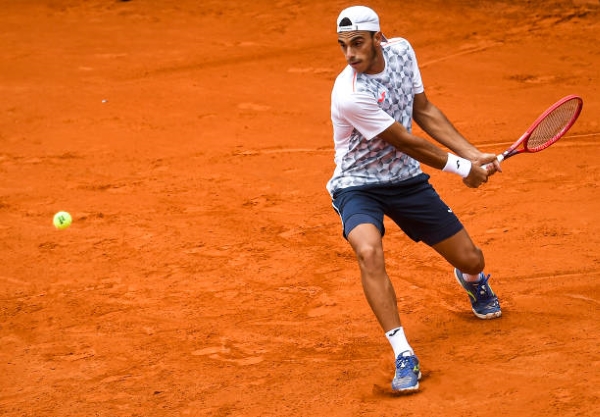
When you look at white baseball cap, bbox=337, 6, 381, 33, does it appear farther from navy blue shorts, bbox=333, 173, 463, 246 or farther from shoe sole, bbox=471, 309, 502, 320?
shoe sole, bbox=471, 309, 502, 320

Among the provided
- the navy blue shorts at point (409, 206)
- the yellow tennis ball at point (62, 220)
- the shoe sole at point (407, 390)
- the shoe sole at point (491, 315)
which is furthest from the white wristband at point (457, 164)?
the yellow tennis ball at point (62, 220)

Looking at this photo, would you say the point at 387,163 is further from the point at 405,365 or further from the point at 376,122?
the point at 405,365

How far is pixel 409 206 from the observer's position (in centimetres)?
575

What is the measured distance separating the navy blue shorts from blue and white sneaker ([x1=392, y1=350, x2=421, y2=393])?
33.2 inches

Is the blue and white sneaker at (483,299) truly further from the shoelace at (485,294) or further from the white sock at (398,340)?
the white sock at (398,340)

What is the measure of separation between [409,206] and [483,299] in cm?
88

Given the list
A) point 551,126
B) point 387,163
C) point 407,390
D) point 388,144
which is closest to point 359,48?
point 388,144

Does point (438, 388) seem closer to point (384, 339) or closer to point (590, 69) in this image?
point (384, 339)

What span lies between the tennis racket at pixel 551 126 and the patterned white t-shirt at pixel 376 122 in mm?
862

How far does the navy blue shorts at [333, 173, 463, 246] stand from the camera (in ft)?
18.6

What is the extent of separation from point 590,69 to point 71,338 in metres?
7.54

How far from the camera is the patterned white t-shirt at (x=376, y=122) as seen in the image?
5.46 metres

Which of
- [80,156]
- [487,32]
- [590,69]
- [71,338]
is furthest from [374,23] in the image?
[487,32]

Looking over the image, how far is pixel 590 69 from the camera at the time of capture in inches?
446
